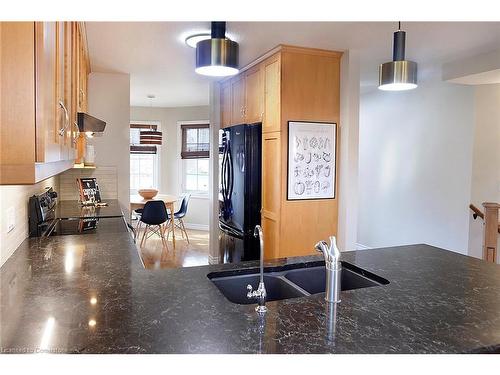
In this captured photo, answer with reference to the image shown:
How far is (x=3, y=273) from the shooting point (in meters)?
1.56

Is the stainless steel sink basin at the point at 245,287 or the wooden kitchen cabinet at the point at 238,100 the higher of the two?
the wooden kitchen cabinet at the point at 238,100

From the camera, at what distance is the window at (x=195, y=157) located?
24.5 ft

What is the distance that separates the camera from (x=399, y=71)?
1.94 meters

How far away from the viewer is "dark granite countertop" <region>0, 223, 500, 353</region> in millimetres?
1021

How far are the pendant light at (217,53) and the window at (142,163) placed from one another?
6015 millimetres

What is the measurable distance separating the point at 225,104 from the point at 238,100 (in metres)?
0.47

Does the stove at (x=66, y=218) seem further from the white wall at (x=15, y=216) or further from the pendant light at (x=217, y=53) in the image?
the pendant light at (x=217, y=53)

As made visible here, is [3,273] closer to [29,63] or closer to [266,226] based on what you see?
[29,63]

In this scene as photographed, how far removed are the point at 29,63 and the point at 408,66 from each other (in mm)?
1707

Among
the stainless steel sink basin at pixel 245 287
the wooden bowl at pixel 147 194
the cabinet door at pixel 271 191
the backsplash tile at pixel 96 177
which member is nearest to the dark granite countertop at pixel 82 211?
the backsplash tile at pixel 96 177

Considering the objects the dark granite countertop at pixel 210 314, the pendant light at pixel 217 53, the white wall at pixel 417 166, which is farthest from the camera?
the white wall at pixel 417 166

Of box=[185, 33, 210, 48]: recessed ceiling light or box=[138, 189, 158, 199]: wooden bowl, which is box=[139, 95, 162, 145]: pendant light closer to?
box=[138, 189, 158, 199]: wooden bowl

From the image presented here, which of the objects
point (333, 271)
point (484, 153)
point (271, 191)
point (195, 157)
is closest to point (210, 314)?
point (333, 271)
